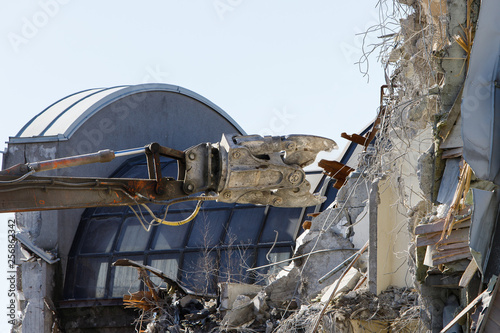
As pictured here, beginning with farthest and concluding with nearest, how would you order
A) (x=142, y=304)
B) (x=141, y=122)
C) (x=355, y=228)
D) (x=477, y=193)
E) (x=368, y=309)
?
1. (x=141, y=122)
2. (x=142, y=304)
3. (x=355, y=228)
4. (x=368, y=309)
5. (x=477, y=193)

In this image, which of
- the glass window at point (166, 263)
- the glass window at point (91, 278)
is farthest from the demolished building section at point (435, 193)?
the glass window at point (91, 278)

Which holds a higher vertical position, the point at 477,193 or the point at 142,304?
the point at 477,193

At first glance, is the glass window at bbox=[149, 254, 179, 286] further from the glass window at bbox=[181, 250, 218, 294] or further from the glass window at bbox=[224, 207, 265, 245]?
the glass window at bbox=[224, 207, 265, 245]

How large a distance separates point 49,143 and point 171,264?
15.7ft

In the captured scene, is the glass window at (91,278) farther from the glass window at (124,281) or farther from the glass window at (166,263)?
the glass window at (166,263)

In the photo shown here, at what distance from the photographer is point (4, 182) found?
8438 mm

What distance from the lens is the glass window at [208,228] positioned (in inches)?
832

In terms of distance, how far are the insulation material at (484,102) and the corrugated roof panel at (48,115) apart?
17.2 meters

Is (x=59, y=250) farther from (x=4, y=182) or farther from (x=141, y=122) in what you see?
(x=4, y=182)

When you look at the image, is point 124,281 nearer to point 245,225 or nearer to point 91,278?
point 91,278

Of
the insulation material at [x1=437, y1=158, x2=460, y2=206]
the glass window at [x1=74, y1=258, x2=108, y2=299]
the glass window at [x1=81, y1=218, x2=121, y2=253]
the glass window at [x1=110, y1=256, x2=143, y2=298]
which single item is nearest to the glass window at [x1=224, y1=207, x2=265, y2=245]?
the glass window at [x1=110, y1=256, x2=143, y2=298]

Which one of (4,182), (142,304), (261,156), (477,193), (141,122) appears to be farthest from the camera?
(141,122)

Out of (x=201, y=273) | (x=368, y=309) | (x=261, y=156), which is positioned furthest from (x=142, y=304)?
(x=261, y=156)

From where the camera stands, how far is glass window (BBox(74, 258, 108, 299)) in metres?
21.7
